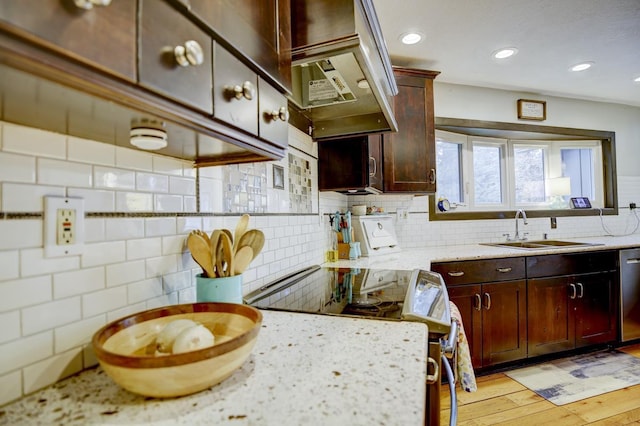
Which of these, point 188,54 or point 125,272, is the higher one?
point 188,54

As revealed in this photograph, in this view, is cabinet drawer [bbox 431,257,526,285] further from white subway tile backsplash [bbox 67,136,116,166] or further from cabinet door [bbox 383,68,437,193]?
white subway tile backsplash [bbox 67,136,116,166]

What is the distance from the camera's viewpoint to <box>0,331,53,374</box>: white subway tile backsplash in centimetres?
51

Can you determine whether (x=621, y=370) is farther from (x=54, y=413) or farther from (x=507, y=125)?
(x=54, y=413)

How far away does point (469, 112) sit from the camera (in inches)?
115

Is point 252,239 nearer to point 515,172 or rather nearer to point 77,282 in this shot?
point 77,282

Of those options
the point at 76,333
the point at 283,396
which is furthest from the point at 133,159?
the point at 283,396

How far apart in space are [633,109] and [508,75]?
2145 millimetres

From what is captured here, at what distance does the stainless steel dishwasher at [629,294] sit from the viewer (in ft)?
8.38

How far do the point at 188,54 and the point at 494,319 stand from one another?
249 cm

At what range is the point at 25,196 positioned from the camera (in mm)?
548

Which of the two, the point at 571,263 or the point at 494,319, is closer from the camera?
the point at 494,319

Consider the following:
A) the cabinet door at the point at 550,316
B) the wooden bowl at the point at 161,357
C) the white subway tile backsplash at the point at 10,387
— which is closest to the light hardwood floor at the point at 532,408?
the cabinet door at the point at 550,316

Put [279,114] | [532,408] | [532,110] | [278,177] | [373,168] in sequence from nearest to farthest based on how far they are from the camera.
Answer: [279,114], [278,177], [532,408], [373,168], [532,110]

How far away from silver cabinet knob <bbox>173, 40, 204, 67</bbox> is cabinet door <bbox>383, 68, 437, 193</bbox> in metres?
1.95
